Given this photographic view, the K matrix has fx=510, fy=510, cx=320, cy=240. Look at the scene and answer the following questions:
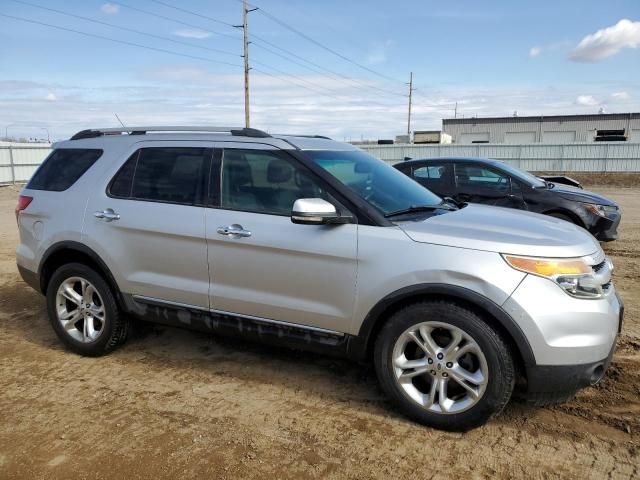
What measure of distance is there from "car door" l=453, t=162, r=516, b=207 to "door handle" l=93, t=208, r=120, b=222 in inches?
237

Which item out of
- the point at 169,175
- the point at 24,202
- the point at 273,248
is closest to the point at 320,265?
the point at 273,248

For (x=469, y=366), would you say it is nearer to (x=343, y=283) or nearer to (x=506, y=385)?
(x=506, y=385)

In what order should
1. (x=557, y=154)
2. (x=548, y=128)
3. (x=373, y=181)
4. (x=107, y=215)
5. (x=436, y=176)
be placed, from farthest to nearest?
(x=548, y=128) → (x=557, y=154) → (x=436, y=176) → (x=107, y=215) → (x=373, y=181)

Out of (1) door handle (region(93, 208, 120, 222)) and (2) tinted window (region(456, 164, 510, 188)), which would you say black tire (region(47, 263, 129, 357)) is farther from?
(2) tinted window (region(456, 164, 510, 188))

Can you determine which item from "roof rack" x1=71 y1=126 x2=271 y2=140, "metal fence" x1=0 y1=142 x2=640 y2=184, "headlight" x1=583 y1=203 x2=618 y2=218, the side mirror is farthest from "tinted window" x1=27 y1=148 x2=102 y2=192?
"metal fence" x1=0 y1=142 x2=640 y2=184

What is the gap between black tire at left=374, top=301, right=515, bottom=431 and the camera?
2.88 m

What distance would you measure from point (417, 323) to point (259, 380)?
4.69 feet

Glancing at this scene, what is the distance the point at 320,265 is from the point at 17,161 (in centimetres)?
2657

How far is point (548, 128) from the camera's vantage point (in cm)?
4984

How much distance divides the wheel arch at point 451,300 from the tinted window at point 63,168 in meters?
2.76

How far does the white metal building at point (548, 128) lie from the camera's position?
47750mm

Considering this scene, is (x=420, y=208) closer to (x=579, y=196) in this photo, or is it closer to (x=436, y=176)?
(x=436, y=176)

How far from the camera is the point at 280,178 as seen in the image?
11.7ft

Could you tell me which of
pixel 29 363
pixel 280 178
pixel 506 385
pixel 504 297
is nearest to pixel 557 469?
pixel 506 385
